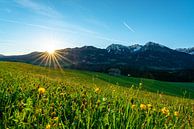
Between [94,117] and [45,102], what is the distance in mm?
1385

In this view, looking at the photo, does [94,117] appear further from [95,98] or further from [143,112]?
[95,98]

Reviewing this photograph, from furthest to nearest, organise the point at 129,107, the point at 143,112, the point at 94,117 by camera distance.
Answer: the point at 143,112
the point at 129,107
the point at 94,117

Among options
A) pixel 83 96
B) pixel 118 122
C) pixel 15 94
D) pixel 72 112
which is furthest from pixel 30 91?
pixel 118 122

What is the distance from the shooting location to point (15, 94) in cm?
680

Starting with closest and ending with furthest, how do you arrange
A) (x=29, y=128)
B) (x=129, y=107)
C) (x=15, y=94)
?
1. (x=29, y=128)
2. (x=129, y=107)
3. (x=15, y=94)

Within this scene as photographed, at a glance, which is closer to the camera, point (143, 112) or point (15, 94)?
point (143, 112)

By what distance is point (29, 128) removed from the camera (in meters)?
4.32

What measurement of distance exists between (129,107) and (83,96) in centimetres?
218

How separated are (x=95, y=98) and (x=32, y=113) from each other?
8.10 ft

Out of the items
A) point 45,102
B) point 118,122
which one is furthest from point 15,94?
point 118,122

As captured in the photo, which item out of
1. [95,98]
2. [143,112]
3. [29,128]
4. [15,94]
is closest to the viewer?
[29,128]

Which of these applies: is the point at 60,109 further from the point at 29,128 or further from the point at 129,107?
the point at 29,128

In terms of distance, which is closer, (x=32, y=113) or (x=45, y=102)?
(x=32, y=113)

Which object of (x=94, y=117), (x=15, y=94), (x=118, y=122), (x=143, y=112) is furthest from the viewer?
(x=15, y=94)
